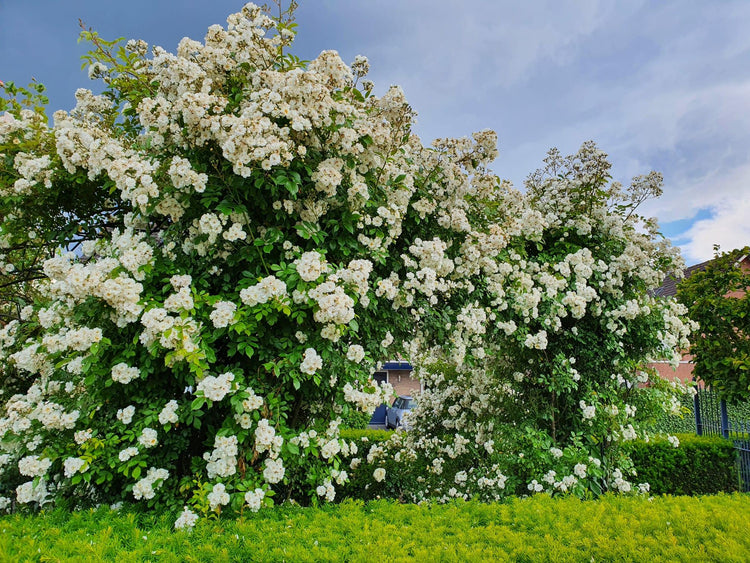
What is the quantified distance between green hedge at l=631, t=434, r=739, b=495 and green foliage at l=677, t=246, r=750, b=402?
929 millimetres

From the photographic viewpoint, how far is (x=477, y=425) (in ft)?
17.0

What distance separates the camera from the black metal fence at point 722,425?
23.1 ft

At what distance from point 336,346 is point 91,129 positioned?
2549mm

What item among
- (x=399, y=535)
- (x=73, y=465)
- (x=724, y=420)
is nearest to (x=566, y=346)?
(x=399, y=535)

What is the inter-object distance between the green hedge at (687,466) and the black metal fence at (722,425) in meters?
0.12

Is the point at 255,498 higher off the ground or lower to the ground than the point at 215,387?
lower

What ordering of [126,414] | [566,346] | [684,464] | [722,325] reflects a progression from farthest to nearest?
[722,325]
[684,464]
[566,346]
[126,414]

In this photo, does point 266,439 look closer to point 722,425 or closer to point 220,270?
point 220,270

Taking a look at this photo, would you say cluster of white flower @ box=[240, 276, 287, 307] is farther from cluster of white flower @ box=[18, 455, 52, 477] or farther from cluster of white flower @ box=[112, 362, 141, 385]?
cluster of white flower @ box=[18, 455, 52, 477]

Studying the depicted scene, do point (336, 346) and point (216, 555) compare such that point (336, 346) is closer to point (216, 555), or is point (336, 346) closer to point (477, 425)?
point (216, 555)

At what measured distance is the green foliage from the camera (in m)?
6.72

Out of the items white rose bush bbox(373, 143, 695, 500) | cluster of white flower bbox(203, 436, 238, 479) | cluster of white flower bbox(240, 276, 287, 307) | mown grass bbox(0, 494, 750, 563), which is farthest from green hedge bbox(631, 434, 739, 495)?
cluster of white flower bbox(240, 276, 287, 307)

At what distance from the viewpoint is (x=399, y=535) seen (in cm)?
249

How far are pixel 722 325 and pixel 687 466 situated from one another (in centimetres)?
224
